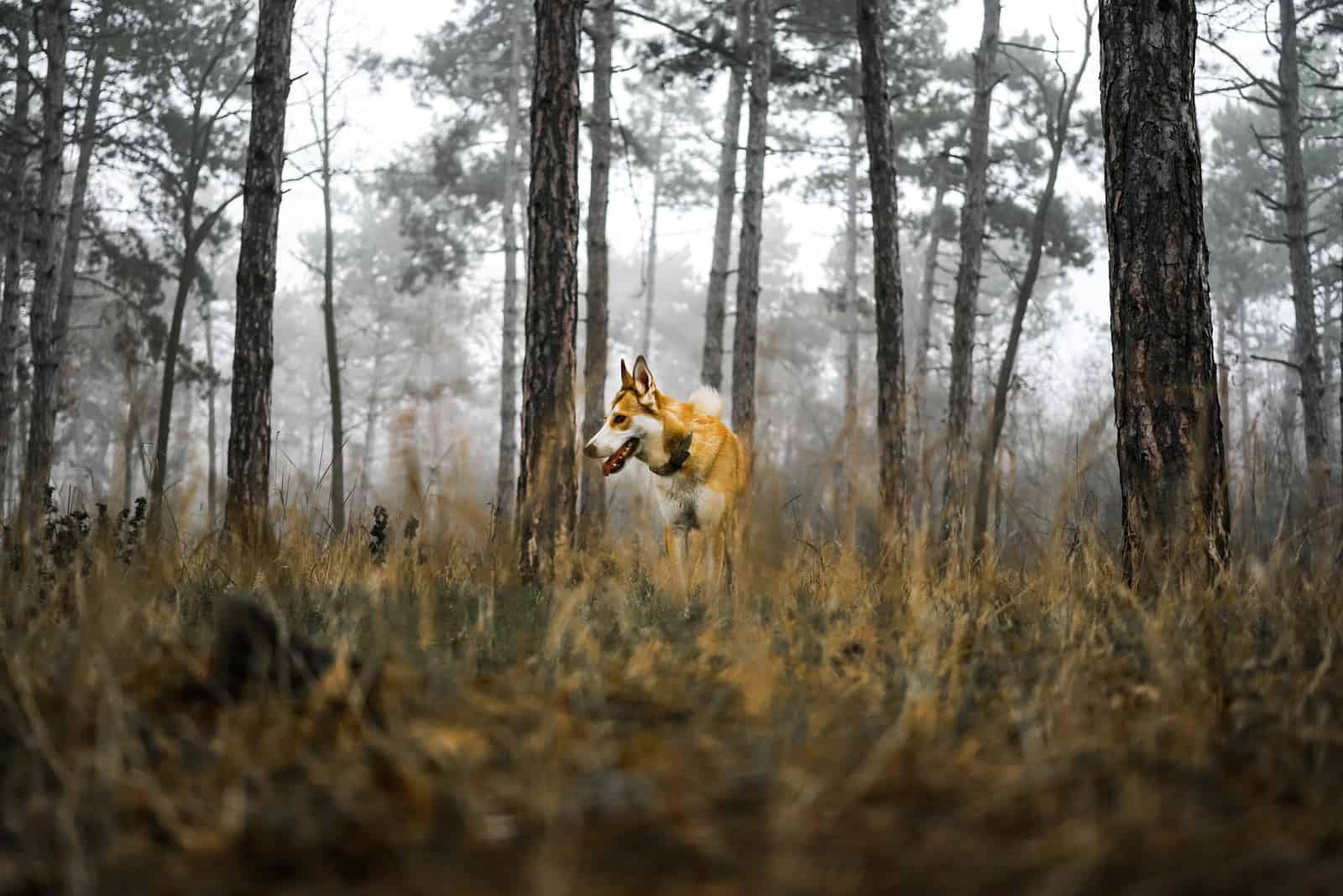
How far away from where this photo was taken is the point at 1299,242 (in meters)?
14.1

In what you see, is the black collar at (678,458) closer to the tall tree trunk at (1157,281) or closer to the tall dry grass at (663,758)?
the tall tree trunk at (1157,281)

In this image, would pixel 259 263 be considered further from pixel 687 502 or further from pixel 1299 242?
pixel 1299 242

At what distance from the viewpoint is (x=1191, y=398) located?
4562mm

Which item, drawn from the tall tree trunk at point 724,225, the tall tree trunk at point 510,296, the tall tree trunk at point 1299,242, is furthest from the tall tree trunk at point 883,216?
the tall tree trunk at point 510,296

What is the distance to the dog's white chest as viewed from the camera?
6094mm

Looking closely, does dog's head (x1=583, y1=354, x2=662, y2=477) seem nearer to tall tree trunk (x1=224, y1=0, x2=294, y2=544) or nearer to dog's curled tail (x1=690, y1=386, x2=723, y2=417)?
dog's curled tail (x1=690, y1=386, x2=723, y2=417)

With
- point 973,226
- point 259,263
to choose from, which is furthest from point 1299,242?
point 259,263

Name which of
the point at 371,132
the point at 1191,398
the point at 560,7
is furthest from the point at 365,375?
the point at 1191,398

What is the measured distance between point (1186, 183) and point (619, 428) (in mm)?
3394

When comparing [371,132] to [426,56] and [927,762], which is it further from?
[927,762]

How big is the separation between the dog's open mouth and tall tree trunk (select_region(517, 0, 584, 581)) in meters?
0.29

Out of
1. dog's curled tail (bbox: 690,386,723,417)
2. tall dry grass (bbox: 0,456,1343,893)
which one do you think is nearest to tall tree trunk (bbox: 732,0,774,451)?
dog's curled tail (bbox: 690,386,723,417)

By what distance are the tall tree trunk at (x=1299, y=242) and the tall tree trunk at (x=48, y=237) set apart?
16.7 m

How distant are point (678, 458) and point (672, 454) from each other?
48 mm
